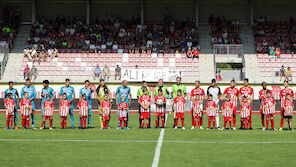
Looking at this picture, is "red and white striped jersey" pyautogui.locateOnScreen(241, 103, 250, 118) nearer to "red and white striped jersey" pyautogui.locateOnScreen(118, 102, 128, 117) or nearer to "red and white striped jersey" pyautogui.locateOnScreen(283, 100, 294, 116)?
"red and white striped jersey" pyautogui.locateOnScreen(283, 100, 294, 116)

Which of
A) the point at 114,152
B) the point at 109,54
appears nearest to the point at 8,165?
the point at 114,152

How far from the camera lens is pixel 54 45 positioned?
42.2 meters

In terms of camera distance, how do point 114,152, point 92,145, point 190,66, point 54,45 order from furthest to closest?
point 54,45
point 190,66
point 92,145
point 114,152

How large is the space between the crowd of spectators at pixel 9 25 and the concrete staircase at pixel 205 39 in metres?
15.5

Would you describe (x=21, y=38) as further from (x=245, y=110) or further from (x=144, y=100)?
(x=245, y=110)

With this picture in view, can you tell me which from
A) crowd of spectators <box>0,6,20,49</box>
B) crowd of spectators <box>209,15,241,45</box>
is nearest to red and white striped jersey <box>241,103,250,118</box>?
crowd of spectators <box>209,15,241,45</box>

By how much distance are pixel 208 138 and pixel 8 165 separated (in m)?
6.87

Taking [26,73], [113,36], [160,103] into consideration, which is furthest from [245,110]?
[113,36]

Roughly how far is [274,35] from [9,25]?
22658 millimetres

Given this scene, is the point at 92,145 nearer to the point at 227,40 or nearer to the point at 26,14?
the point at 227,40

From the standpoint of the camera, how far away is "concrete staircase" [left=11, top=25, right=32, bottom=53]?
141ft

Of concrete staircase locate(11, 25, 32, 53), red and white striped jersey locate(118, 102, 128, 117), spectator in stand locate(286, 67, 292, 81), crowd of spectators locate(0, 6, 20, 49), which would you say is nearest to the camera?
red and white striped jersey locate(118, 102, 128, 117)

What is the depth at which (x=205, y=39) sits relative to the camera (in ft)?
145

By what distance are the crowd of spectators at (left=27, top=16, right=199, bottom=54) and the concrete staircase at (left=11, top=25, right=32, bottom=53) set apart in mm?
687
